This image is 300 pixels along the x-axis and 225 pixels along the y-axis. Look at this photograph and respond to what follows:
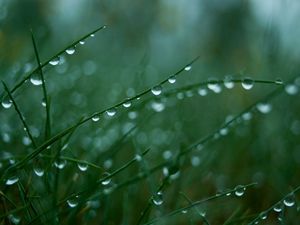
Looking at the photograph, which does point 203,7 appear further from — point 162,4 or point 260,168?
point 260,168

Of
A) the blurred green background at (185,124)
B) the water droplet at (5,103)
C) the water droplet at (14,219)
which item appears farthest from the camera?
the blurred green background at (185,124)

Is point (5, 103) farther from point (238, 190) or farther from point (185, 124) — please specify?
point (185, 124)

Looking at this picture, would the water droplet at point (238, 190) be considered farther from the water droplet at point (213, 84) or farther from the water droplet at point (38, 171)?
the water droplet at point (38, 171)

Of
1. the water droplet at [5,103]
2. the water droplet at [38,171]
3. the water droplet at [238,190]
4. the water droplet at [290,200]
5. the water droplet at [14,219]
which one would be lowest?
the water droplet at [290,200]

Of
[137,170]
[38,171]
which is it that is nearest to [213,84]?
[38,171]

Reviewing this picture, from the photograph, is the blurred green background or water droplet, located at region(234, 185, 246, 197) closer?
water droplet, located at region(234, 185, 246, 197)

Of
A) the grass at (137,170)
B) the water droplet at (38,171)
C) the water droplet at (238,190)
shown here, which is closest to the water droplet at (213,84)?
the grass at (137,170)

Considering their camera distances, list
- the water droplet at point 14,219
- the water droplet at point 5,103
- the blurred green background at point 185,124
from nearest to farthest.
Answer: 1. the water droplet at point 14,219
2. the water droplet at point 5,103
3. the blurred green background at point 185,124

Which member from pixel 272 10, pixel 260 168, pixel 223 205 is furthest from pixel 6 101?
pixel 272 10

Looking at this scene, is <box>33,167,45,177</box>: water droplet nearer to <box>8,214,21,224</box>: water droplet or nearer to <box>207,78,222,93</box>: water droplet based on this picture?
<box>8,214,21,224</box>: water droplet

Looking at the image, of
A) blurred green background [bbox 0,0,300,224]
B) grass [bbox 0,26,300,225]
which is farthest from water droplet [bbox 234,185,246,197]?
blurred green background [bbox 0,0,300,224]
